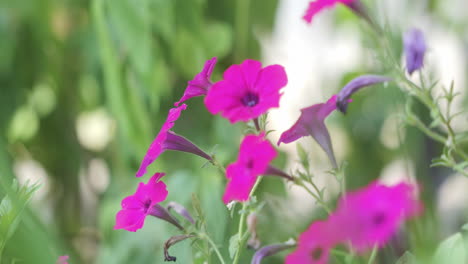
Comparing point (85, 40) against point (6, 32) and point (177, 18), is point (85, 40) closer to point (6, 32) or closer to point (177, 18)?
point (6, 32)

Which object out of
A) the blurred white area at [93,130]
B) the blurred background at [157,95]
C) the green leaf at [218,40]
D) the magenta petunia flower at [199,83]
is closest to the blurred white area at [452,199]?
the blurred background at [157,95]

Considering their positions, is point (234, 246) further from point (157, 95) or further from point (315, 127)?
point (157, 95)

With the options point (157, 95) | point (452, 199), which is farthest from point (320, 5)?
point (452, 199)

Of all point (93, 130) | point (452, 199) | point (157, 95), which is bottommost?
point (452, 199)

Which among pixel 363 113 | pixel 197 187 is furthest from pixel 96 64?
pixel 363 113

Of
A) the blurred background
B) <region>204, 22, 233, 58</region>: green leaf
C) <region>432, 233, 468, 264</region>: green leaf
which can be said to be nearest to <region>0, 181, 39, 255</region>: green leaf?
<region>432, 233, 468, 264</region>: green leaf

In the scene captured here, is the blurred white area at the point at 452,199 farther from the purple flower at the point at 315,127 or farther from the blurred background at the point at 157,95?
the purple flower at the point at 315,127
